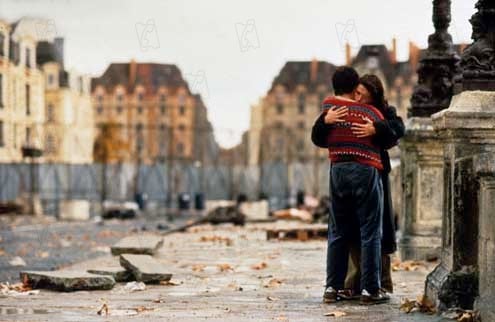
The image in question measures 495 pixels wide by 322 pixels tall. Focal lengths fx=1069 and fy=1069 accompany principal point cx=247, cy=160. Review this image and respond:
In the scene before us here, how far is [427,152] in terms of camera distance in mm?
12359

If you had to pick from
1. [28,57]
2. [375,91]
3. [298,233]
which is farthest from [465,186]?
[28,57]

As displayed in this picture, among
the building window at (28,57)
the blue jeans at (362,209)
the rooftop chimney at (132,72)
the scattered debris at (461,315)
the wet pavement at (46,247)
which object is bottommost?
the wet pavement at (46,247)

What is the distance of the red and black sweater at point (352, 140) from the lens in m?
8.13

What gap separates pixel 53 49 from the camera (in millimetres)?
92125

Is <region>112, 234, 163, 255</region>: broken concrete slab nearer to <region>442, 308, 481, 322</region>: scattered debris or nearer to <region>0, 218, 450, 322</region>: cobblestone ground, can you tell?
<region>0, 218, 450, 322</region>: cobblestone ground

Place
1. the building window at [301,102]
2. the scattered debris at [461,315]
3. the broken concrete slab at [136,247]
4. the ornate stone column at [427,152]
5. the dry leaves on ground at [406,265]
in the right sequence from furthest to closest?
the building window at [301,102] < the broken concrete slab at [136,247] < the ornate stone column at [427,152] < the dry leaves on ground at [406,265] < the scattered debris at [461,315]

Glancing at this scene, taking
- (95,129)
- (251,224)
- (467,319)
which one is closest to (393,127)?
(467,319)

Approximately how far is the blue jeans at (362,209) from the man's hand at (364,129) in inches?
9.1

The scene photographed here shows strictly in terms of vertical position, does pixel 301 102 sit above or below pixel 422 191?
above

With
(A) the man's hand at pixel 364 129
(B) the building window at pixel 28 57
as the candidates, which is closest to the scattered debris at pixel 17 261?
(A) the man's hand at pixel 364 129

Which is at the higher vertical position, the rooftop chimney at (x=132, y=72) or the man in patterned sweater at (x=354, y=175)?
the rooftop chimney at (x=132, y=72)

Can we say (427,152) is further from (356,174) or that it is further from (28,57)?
(28,57)

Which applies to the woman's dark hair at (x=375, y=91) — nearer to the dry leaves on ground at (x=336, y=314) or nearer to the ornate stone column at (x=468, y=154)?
the ornate stone column at (x=468, y=154)

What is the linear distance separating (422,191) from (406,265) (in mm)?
1136
